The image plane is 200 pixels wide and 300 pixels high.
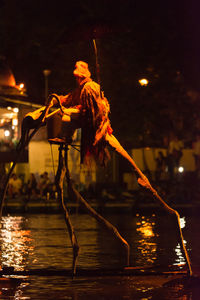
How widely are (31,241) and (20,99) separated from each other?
24.0 meters

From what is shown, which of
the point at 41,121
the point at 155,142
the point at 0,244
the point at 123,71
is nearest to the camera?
the point at 41,121

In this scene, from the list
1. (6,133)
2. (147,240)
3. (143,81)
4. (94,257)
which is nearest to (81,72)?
(94,257)

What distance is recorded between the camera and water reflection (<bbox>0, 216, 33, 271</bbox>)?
45.2 feet

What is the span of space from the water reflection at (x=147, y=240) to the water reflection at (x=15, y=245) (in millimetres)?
1885

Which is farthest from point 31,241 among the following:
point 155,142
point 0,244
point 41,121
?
point 155,142

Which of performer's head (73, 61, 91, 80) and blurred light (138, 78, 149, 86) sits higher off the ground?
blurred light (138, 78, 149, 86)

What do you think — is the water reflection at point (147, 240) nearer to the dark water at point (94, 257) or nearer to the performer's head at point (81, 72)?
the dark water at point (94, 257)

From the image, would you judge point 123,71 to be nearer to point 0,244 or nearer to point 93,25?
point 0,244

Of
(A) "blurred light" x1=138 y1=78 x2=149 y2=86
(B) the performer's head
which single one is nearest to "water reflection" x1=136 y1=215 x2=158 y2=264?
(B) the performer's head

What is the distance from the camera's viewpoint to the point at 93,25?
11.5 meters

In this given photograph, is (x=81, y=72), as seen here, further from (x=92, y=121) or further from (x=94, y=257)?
(x=94, y=257)

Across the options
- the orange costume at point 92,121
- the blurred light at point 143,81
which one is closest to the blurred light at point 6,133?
the blurred light at point 143,81

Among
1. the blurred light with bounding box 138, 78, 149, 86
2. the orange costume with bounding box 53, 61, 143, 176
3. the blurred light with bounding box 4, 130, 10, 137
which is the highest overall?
the blurred light with bounding box 138, 78, 149, 86

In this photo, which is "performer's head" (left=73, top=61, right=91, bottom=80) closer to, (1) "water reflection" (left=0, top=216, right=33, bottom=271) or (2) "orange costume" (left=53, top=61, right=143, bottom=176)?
(2) "orange costume" (left=53, top=61, right=143, bottom=176)
